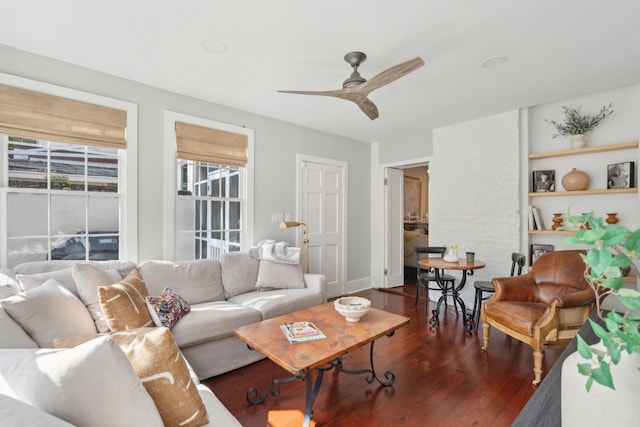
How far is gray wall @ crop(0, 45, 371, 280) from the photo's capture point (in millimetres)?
2670

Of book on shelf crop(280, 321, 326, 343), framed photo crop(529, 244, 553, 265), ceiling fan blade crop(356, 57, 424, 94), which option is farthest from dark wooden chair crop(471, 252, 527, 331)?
ceiling fan blade crop(356, 57, 424, 94)

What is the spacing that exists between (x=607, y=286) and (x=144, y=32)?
2.83 meters

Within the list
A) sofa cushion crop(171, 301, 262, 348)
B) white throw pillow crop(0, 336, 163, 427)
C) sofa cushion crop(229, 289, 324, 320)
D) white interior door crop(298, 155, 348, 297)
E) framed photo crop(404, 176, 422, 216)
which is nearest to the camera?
white throw pillow crop(0, 336, 163, 427)

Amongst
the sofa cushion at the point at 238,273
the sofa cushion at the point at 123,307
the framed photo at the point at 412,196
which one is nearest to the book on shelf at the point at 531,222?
the sofa cushion at the point at 238,273

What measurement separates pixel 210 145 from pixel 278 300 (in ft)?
6.27

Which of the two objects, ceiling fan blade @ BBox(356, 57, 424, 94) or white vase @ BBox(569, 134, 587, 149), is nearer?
ceiling fan blade @ BBox(356, 57, 424, 94)

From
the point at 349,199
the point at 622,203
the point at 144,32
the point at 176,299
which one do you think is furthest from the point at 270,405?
the point at 622,203

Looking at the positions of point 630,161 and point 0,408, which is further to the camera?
point 630,161

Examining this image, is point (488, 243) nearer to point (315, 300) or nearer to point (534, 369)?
point (534, 369)

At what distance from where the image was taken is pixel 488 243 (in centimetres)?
397

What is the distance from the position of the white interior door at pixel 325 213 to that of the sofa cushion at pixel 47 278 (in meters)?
2.64

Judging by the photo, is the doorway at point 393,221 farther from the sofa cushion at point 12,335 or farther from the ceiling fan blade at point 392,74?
the sofa cushion at point 12,335

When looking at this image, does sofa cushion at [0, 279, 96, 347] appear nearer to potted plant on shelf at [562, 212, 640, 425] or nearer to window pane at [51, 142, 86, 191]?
window pane at [51, 142, 86, 191]

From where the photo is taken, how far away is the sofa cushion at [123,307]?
1.76 m
